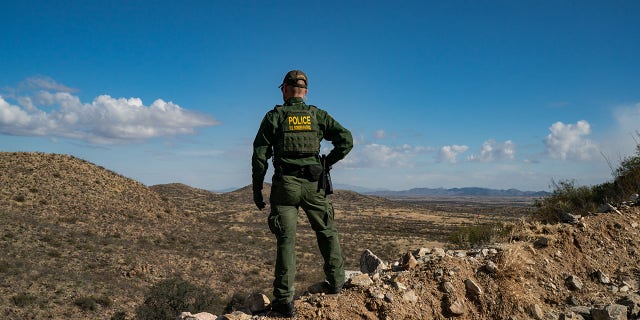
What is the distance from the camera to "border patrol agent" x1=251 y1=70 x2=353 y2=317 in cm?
367

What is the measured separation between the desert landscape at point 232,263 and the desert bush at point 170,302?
5 cm

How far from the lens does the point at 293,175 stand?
3.78 meters

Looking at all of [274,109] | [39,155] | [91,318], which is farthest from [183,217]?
[274,109]

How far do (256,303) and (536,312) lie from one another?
2.84m

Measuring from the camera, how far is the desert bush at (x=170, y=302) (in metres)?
12.6

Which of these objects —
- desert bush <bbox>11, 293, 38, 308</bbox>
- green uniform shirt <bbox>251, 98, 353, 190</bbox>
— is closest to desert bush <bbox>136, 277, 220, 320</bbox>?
desert bush <bbox>11, 293, 38, 308</bbox>

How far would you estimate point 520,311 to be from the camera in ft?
12.9

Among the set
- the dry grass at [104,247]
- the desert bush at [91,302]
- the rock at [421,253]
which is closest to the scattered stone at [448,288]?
the rock at [421,253]

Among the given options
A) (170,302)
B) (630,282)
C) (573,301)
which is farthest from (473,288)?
(170,302)

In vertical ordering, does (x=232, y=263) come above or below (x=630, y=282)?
below

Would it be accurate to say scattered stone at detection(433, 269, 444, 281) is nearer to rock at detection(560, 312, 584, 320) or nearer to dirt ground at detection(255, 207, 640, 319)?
dirt ground at detection(255, 207, 640, 319)

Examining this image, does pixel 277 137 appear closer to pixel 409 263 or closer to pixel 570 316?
pixel 409 263

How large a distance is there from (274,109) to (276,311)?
1.92 metres

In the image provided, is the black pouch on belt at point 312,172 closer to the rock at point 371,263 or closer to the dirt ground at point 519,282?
the dirt ground at point 519,282
